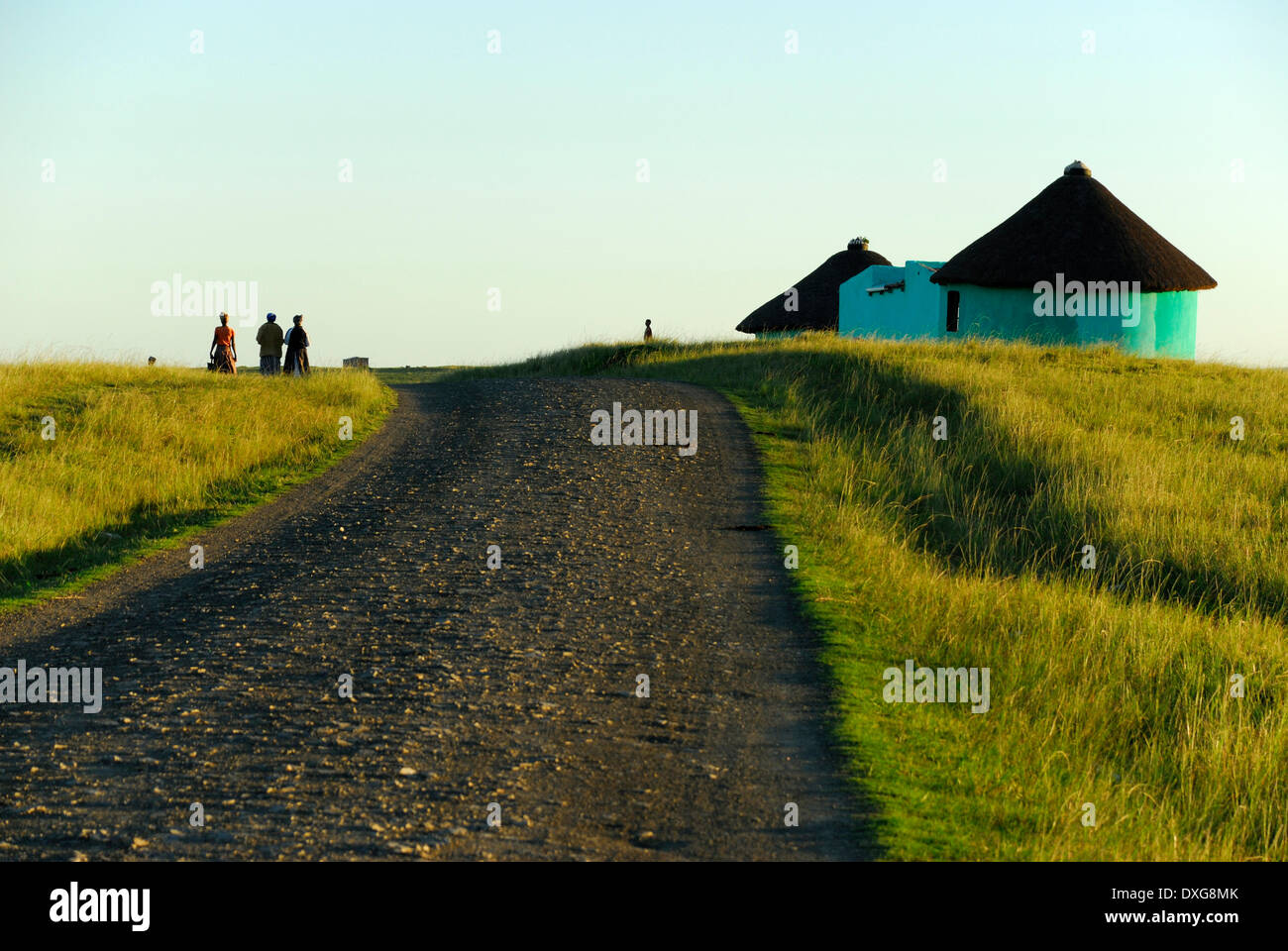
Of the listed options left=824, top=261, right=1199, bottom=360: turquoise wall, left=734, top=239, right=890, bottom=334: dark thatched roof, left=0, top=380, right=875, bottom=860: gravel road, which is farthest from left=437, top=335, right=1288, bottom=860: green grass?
left=734, top=239, right=890, bottom=334: dark thatched roof

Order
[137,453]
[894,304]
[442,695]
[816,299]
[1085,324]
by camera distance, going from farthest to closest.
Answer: [816,299], [894,304], [1085,324], [137,453], [442,695]

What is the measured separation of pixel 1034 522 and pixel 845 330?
95.4ft

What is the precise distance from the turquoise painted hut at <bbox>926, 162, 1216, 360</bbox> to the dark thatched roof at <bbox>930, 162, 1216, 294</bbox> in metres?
0.03

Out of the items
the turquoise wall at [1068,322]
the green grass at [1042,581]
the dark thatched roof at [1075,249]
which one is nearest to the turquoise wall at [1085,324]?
the turquoise wall at [1068,322]

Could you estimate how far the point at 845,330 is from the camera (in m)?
43.4

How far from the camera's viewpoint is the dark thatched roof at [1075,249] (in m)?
31.5

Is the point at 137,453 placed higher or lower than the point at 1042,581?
higher

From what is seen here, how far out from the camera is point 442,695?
7094 mm

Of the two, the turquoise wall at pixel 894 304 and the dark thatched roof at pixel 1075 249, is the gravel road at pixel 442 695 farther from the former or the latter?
the turquoise wall at pixel 894 304

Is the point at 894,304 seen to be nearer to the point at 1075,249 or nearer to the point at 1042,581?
the point at 1075,249

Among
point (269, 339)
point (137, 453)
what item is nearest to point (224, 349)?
point (269, 339)

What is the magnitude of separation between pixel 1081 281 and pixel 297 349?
2033 cm

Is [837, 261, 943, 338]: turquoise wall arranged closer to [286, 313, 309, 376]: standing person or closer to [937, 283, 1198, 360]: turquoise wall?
[937, 283, 1198, 360]: turquoise wall
